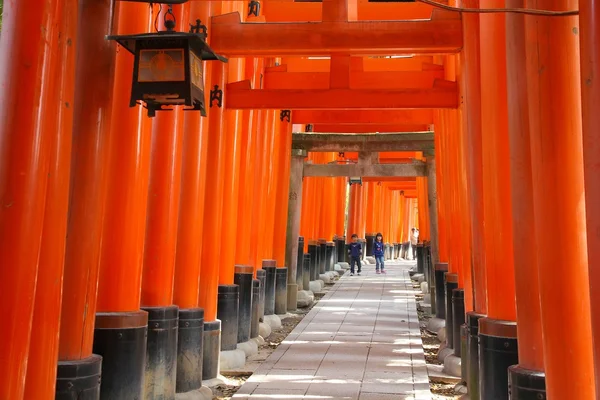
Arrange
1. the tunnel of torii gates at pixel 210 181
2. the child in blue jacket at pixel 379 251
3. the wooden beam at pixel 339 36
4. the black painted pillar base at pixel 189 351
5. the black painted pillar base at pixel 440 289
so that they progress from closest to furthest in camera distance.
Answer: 1. the tunnel of torii gates at pixel 210 181
2. the black painted pillar base at pixel 189 351
3. the wooden beam at pixel 339 36
4. the black painted pillar base at pixel 440 289
5. the child in blue jacket at pixel 379 251

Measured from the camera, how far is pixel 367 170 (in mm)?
14672

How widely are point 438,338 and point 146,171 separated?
692 cm

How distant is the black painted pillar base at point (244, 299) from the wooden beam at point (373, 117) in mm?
3251

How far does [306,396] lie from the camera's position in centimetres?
608

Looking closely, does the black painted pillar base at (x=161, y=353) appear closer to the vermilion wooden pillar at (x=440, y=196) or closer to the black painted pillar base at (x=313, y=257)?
the vermilion wooden pillar at (x=440, y=196)

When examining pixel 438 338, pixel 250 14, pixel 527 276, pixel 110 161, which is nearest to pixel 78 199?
pixel 110 161

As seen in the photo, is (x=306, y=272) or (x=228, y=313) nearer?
(x=228, y=313)

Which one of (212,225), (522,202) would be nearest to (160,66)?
(522,202)

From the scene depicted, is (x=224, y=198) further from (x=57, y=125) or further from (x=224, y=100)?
(x=57, y=125)

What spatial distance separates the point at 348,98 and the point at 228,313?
9.85ft

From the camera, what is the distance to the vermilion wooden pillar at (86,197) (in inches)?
149

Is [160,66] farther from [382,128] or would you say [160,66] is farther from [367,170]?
[382,128]

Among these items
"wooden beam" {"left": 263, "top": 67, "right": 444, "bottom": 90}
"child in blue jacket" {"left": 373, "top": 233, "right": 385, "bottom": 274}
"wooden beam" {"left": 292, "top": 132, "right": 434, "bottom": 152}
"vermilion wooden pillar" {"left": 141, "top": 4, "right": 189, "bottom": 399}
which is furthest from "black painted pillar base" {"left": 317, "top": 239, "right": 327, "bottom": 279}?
"vermilion wooden pillar" {"left": 141, "top": 4, "right": 189, "bottom": 399}

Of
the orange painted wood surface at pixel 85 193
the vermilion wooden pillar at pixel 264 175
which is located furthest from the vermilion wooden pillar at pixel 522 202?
the vermilion wooden pillar at pixel 264 175
